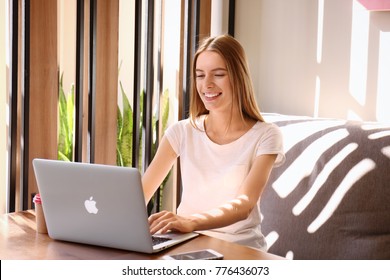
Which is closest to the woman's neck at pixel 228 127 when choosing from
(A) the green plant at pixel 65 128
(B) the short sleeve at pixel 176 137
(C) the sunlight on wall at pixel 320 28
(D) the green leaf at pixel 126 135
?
(B) the short sleeve at pixel 176 137

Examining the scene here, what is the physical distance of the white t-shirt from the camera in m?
2.05

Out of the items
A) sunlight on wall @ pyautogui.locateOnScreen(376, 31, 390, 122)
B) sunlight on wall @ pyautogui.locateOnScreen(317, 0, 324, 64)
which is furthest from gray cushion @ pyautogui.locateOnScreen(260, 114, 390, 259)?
sunlight on wall @ pyautogui.locateOnScreen(317, 0, 324, 64)

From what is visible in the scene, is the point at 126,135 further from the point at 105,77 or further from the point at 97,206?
the point at 97,206

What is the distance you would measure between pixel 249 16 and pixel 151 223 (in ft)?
5.85

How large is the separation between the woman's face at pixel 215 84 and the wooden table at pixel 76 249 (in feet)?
1.89

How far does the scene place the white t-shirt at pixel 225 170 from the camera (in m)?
2.05

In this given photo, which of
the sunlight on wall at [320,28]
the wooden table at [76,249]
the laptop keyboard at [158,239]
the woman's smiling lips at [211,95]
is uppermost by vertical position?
the sunlight on wall at [320,28]

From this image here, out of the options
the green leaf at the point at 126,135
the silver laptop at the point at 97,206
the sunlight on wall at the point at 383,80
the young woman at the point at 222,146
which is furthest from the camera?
the green leaf at the point at 126,135

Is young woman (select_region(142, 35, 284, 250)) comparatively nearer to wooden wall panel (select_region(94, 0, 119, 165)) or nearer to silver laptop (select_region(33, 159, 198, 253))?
silver laptop (select_region(33, 159, 198, 253))

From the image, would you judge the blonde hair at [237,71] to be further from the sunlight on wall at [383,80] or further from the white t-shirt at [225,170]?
the sunlight on wall at [383,80]

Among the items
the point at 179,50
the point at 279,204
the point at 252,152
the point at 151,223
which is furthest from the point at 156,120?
the point at 151,223

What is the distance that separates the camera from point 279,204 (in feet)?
8.04

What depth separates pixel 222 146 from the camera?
213 centimetres
